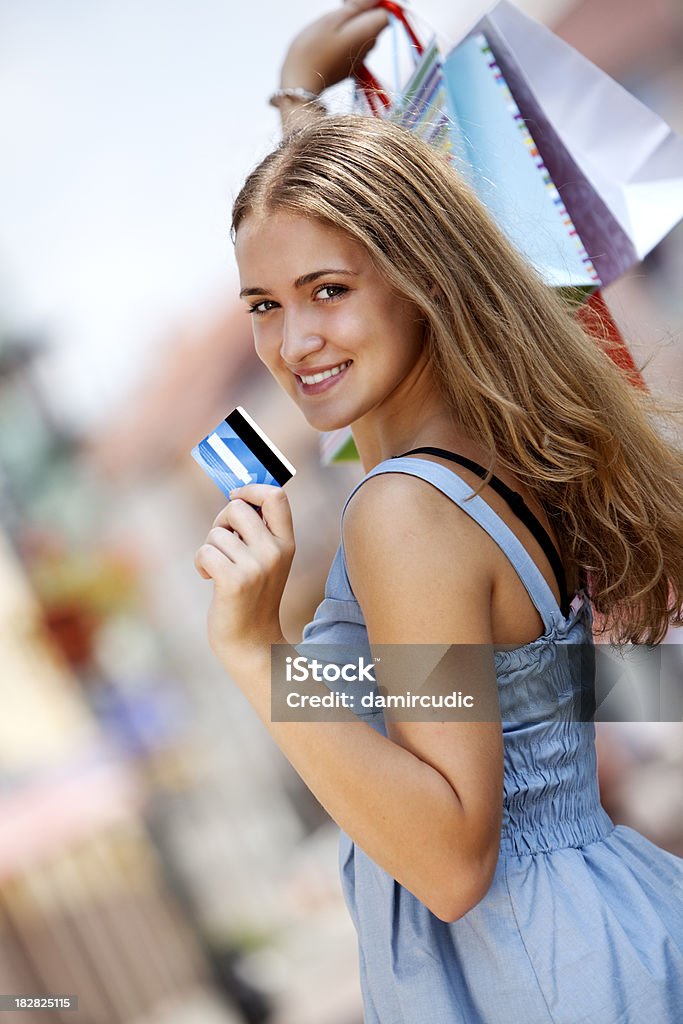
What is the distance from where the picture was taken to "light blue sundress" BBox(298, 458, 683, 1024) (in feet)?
2.71

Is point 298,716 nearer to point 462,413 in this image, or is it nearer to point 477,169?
point 462,413

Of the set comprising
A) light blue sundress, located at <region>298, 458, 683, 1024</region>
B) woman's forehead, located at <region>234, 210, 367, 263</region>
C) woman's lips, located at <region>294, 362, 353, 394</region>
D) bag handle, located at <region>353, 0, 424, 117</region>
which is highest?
bag handle, located at <region>353, 0, 424, 117</region>

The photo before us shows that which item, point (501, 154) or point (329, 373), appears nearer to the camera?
point (329, 373)

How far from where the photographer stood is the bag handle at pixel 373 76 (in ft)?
4.09

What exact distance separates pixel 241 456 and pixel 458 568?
0.80ft

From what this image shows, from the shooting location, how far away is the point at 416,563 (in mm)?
759

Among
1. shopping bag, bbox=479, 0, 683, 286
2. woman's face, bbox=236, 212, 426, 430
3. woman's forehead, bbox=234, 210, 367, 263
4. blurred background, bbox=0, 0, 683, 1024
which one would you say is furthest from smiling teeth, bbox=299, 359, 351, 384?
blurred background, bbox=0, 0, 683, 1024

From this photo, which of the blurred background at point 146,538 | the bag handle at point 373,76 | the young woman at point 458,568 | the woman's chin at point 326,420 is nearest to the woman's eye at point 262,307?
the young woman at point 458,568

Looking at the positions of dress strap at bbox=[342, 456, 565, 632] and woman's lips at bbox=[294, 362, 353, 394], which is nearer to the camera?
dress strap at bbox=[342, 456, 565, 632]

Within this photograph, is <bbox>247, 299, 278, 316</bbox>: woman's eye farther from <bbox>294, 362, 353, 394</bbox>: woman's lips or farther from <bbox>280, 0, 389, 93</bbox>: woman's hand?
<bbox>280, 0, 389, 93</bbox>: woman's hand

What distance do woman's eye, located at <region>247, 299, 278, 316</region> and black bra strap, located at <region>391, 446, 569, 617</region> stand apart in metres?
0.22

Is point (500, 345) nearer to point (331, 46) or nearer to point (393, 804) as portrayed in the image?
point (393, 804)

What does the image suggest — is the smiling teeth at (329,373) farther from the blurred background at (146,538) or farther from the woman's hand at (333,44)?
the blurred background at (146,538)

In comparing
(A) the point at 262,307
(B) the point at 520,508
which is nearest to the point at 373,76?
(A) the point at 262,307
